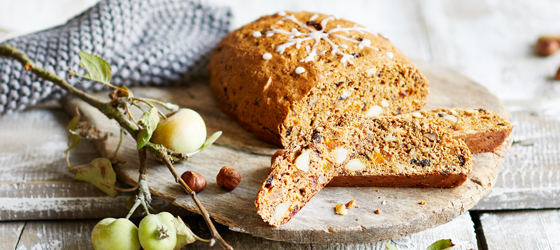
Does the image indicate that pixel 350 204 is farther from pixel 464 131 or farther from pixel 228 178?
pixel 464 131

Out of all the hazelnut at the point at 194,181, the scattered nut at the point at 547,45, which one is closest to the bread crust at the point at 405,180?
the hazelnut at the point at 194,181

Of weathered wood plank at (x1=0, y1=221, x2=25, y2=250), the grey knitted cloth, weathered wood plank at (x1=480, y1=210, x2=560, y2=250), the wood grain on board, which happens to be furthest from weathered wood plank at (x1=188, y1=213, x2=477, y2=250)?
the grey knitted cloth

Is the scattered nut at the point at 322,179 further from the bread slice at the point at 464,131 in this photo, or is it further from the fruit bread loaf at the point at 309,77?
the fruit bread loaf at the point at 309,77

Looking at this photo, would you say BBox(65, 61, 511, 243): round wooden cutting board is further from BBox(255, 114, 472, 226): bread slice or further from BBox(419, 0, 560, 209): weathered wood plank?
BBox(419, 0, 560, 209): weathered wood plank

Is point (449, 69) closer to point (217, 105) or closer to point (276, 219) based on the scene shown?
point (217, 105)

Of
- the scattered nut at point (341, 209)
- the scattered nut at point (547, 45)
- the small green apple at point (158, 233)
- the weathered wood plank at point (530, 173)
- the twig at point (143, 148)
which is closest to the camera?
the small green apple at point (158, 233)

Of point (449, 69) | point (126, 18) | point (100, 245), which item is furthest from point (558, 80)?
point (100, 245)
